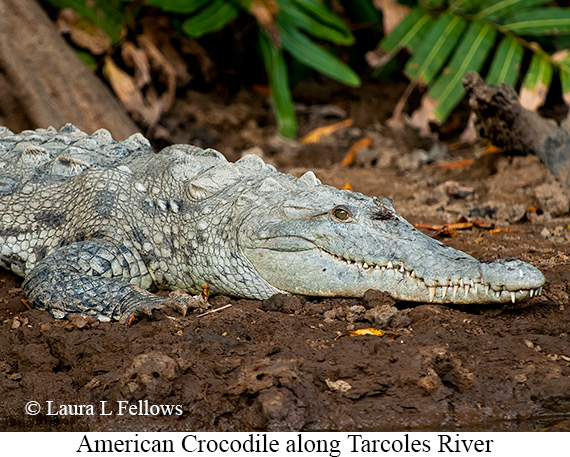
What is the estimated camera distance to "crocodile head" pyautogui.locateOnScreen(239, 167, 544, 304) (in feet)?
11.5

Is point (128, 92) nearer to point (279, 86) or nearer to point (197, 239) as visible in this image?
point (279, 86)

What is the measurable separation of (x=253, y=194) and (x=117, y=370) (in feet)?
4.67

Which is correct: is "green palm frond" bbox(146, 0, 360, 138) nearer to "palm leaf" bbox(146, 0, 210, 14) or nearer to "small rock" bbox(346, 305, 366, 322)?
"palm leaf" bbox(146, 0, 210, 14)

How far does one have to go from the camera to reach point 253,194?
4207 millimetres

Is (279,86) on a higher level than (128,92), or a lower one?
higher

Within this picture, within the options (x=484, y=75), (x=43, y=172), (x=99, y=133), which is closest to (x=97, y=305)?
(x=43, y=172)

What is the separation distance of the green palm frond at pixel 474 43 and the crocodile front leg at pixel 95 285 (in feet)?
14.1

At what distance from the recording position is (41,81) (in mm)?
6863

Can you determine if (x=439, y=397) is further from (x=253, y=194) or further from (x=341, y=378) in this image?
(x=253, y=194)

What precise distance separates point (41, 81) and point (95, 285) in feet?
12.1

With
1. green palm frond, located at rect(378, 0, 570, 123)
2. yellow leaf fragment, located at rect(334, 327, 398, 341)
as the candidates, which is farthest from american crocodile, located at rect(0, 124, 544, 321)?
green palm frond, located at rect(378, 0, 570, 123)

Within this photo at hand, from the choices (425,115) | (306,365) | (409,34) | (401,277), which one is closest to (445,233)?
(401,277)

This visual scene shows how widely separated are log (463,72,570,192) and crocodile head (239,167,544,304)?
1.91 m
